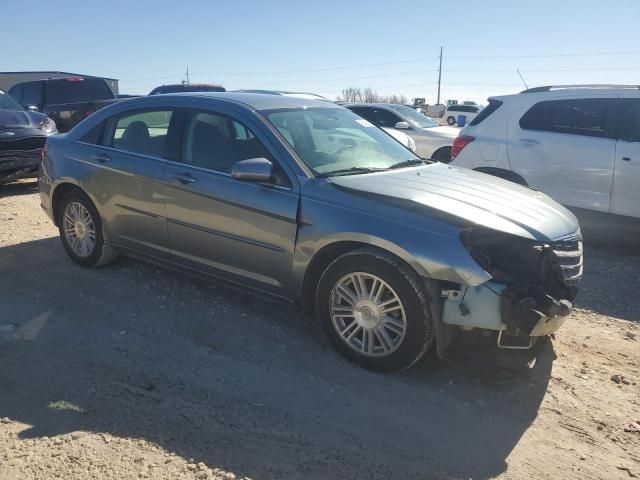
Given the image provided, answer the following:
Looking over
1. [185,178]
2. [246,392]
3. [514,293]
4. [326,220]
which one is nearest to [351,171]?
[326,220]

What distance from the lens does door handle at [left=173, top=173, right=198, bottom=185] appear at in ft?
14.1

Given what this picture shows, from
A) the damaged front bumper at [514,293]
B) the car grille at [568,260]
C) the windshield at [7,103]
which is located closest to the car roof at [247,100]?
the damaged front bumper at [514,293]

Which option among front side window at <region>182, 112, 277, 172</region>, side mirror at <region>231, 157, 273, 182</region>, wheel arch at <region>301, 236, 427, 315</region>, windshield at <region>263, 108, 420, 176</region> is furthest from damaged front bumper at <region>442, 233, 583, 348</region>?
front side window at <region>182, 112, 277, 172</region>

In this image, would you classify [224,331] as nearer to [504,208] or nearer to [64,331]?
[64,331]

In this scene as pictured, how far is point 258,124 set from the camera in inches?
162

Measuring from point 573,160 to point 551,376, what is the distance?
12.2ft

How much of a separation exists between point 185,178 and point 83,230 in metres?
1.56

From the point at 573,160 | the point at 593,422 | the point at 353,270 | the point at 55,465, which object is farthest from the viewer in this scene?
the point at 573,160

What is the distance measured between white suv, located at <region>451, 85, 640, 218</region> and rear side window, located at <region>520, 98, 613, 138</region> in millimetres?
10

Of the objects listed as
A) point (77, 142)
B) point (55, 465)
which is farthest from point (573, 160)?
point (55, 465)

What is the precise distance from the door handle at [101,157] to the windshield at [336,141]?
5.35ft

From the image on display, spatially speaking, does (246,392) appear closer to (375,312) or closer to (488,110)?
(375,312)

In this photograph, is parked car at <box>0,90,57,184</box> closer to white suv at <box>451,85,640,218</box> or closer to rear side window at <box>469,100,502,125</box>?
white suv at <box>451,85,640,218</box>

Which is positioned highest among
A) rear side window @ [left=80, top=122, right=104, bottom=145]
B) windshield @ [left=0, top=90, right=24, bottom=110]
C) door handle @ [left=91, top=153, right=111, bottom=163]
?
windshield @ [left=0, top=90, right=24, bottom=110]
